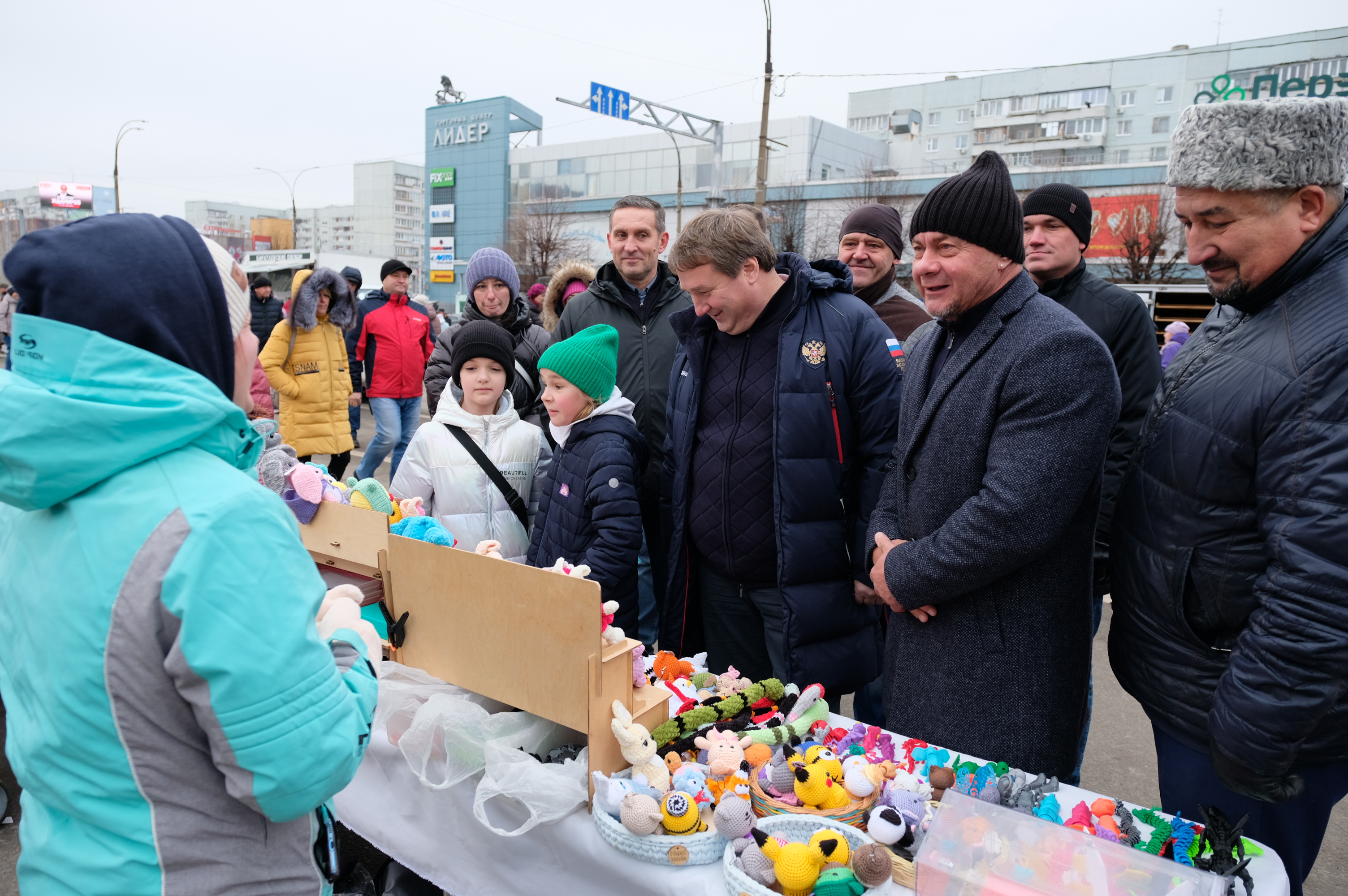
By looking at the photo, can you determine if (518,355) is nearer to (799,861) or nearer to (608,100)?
(799,861)

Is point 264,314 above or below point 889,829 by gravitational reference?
above

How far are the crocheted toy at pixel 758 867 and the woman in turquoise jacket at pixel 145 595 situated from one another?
71 cm

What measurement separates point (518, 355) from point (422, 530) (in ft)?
7.08

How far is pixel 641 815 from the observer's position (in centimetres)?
146

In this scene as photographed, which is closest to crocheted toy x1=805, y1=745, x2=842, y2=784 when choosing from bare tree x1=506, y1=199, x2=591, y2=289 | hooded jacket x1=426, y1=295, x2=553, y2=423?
hooded jacket x1=426, y1=295, x2=553, y2=423

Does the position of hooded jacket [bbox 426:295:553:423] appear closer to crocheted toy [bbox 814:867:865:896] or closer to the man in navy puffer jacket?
the man in navy puffer jacket

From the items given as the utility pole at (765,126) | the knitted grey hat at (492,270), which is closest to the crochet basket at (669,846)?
the knitted grey hat at (492,270)

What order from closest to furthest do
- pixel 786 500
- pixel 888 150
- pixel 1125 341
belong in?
pixel 786 500
pixel 1125 341
pixel 888 150

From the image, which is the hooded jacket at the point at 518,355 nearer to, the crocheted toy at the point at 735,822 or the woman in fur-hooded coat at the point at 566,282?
the woman in fur-hooded coat at the point at 566,282

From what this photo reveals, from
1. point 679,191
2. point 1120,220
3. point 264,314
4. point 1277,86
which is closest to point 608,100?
point 679,191

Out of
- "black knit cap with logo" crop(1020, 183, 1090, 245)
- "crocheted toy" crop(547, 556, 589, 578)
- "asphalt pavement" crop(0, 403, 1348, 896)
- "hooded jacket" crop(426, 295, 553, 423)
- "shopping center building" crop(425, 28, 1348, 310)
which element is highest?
"shopping center building" crop(425, 28, 1348, 310)

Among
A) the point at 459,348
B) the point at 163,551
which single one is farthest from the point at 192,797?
the point at 459,348

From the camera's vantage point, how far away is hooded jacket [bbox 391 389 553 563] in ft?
9.33

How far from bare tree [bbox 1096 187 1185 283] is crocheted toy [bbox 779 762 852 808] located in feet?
67.5
